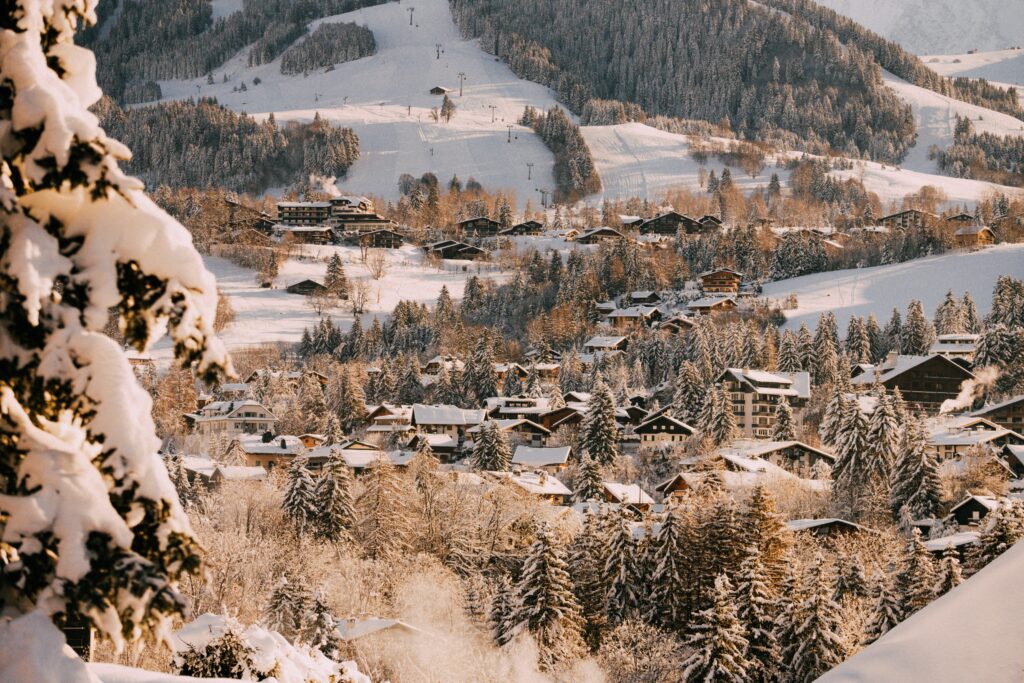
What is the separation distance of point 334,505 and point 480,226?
79551 mm

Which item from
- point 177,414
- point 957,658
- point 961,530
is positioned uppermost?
point 957,658

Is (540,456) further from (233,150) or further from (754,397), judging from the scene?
(233,150)

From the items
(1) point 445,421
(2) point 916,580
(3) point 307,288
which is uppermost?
(2) point 916,580

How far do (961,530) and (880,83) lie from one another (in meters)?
171

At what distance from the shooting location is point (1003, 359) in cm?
5909

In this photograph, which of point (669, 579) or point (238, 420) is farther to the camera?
point (238, 420)

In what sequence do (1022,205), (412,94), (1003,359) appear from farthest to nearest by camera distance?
(412,94) → (1022,205) → (1003,359)

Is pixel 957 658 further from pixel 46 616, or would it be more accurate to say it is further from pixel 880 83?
pixel 880 83

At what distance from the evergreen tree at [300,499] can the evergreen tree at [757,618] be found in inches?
660

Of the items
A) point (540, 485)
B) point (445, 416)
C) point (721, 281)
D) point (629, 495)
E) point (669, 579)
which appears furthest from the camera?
point (721, 281)

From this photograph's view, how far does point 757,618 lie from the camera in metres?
26.2

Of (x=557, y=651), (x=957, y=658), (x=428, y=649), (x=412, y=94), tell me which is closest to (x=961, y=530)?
(x=557, y=651)

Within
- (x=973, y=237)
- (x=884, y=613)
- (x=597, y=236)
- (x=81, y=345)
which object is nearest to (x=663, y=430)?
(x=884, y=613)

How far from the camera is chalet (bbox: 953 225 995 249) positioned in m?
90.4
